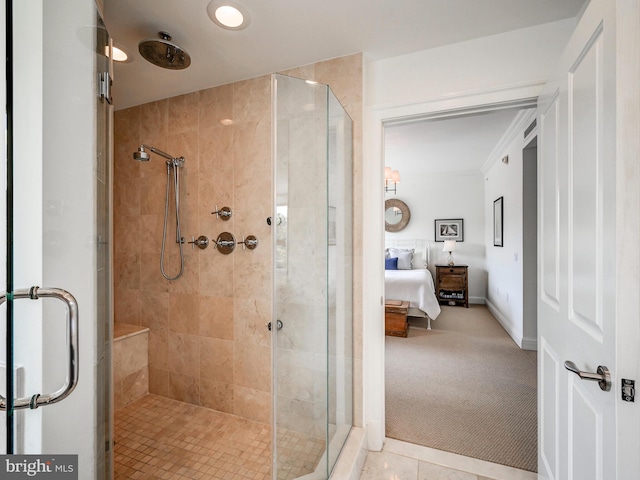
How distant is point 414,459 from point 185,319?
1871 mm

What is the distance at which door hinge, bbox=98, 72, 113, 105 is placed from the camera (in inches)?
33.9

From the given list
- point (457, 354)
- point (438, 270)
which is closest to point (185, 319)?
point (457, 354)

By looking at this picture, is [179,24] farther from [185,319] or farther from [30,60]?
[185,319]

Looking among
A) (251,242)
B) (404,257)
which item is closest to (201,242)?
(251,242)

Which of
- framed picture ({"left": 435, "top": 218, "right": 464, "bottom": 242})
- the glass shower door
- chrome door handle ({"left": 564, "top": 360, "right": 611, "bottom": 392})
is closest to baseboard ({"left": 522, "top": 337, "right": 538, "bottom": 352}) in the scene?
framed picture ({"left": 435, "top": 218, "right": 464, "bottom": 242})

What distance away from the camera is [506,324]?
13.9 feet

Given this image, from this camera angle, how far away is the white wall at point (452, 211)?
5.98 metres

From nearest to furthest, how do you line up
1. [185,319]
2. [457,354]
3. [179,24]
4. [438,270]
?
[179,24] → [185,319] → [457,354] → [438,270]

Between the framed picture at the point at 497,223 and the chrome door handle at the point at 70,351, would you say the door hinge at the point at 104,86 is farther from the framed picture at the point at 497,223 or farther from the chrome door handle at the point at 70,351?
the framed picture at the point at 497,223

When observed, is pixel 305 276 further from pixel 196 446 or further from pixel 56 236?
pixel 196 446

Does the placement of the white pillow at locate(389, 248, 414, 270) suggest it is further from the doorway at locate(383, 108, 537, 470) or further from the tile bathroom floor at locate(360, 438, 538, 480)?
the tile bathroom floor at locate(360, 438, 538, 480)

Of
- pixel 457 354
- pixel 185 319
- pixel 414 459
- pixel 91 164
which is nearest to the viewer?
pixel 91 164

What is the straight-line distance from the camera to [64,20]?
2.34ft

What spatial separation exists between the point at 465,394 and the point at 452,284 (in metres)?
3.43
